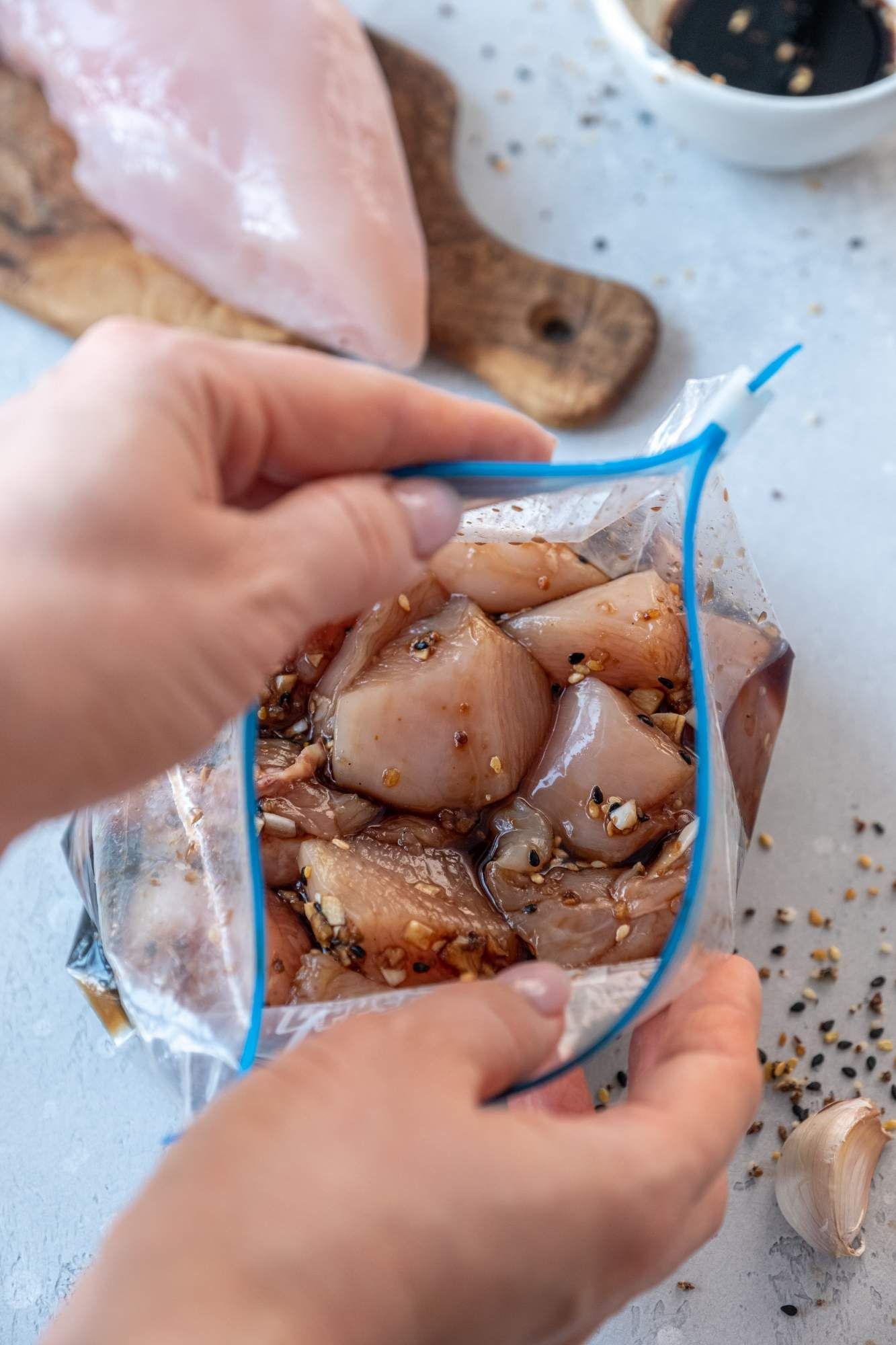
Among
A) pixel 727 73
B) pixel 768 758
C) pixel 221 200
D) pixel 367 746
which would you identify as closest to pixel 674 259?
pixel 727 73

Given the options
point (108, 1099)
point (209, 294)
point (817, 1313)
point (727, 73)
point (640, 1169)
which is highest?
point (727, 73)

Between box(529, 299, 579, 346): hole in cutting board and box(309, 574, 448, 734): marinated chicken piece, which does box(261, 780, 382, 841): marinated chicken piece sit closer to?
box(309, 574, 448, 734): marinated chicken piece

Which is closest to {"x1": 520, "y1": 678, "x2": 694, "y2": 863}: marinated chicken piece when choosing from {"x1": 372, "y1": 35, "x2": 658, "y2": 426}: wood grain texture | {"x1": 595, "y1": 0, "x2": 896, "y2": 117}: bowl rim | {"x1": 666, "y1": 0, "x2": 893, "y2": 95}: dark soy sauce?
{"x1": 372, "y1": 35, "x2": 658, "y2": 426}: wood grain texture

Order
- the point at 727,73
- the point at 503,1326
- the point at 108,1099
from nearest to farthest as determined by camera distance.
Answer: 1. the point at 503,1326
2. the point at 108,1099
3. the point at 727,73

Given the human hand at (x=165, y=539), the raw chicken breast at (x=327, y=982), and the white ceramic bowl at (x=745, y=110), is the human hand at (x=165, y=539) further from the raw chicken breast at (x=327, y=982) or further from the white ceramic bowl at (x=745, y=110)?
the white ceramic bowl at (x=745, y=110)

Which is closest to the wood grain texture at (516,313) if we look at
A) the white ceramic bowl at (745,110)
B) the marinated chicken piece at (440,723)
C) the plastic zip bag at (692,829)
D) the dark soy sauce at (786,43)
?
the white ceramic bowl at (745,110)

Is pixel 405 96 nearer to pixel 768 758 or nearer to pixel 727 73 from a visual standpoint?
pixel 727 73

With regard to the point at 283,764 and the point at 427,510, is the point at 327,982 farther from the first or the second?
the point at 427,510
